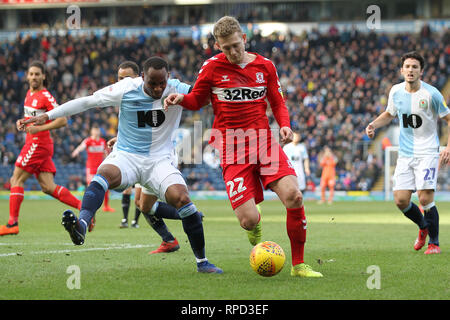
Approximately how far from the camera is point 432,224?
29.1ft

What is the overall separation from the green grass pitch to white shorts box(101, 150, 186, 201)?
0.83m

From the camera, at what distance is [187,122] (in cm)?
3117

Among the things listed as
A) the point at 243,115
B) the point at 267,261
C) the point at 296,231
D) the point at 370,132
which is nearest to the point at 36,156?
the point at 243,115

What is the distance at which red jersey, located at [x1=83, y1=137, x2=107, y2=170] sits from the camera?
1930 centimetres

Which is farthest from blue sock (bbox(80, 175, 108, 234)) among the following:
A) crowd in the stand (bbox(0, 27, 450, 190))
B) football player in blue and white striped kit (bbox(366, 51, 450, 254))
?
crowd in the stand (bbox(0, 27, 450, 190))

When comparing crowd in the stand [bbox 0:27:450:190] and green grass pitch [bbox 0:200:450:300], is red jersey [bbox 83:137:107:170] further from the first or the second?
crowd in the stand [bbox 0:27:450:190]

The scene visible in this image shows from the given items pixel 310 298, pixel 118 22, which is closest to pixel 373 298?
pixel 310 298

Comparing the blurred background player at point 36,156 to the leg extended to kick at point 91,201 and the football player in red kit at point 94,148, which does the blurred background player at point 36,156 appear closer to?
the leg extended to kick at point 91,201

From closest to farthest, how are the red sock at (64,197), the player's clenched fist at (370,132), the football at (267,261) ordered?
1. the football at (267,261)
2. the player's clenched fist at (370,132)
3. the red sock at (64,197)

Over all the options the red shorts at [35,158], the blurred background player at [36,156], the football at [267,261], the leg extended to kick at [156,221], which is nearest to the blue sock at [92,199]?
the football at [267,261]

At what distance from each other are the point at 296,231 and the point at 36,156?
6119 mm

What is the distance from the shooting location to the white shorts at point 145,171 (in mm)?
6805

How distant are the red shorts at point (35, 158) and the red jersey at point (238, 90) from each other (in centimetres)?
522

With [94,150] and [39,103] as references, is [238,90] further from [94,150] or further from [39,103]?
[94,150]
